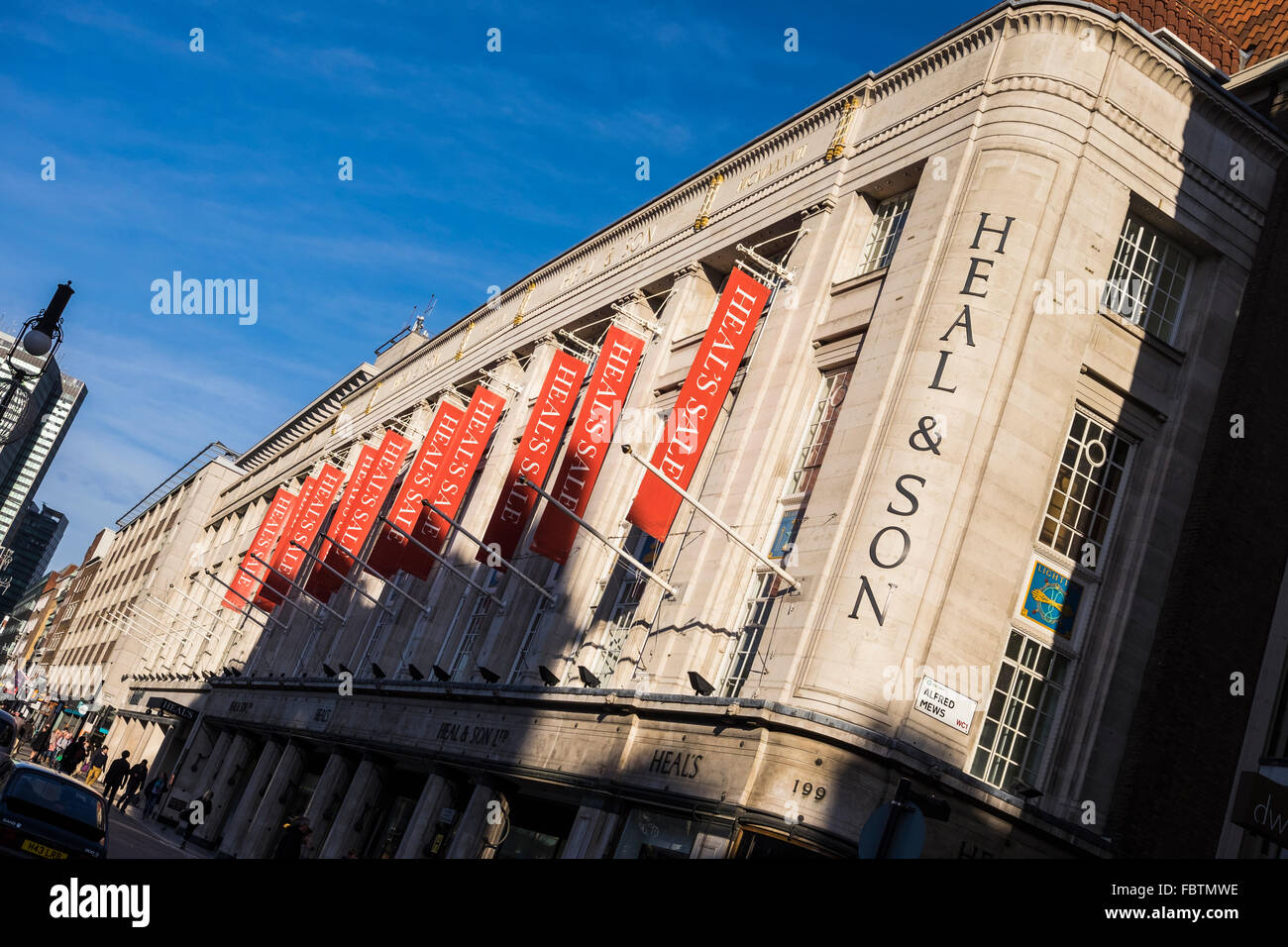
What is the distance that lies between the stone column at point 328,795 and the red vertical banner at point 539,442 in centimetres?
Answer: 829

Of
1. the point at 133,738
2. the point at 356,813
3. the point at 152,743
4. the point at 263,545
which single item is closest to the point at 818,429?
the point at 356,813

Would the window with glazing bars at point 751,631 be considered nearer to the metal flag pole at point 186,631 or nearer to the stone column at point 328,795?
the stone column at point 328,795

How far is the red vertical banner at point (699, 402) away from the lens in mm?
22125

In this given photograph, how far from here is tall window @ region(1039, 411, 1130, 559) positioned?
70.5ft

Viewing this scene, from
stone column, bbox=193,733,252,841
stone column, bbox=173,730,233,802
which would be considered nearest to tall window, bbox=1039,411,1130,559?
stone column, bbox=193,733,252,841

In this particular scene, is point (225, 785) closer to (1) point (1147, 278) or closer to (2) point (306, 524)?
(2) point (306, 524)

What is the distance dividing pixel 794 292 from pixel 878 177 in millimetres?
2927

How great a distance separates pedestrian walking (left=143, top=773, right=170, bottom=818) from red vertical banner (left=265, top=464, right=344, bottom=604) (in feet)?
32.9

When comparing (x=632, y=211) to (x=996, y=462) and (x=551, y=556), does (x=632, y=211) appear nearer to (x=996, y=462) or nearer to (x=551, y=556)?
(x=551, y=556)

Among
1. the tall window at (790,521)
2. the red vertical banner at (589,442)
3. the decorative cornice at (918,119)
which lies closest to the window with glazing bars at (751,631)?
the tall window at (790,521)

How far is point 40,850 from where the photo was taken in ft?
48.9

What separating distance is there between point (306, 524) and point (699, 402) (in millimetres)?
26545
